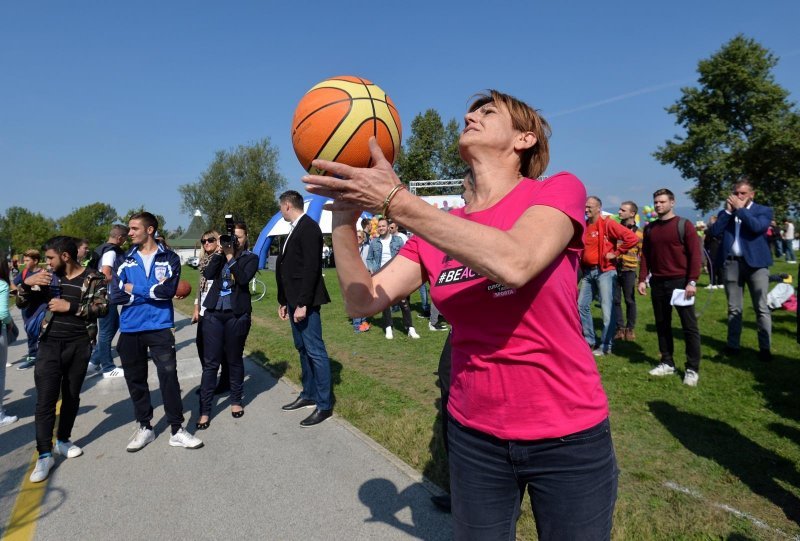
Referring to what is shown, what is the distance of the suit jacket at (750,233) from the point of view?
6621 millimetres

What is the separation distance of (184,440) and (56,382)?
1.29 m

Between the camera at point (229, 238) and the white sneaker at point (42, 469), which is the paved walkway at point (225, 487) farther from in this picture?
the camera at point (229, 238)

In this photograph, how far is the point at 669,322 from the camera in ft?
20.5

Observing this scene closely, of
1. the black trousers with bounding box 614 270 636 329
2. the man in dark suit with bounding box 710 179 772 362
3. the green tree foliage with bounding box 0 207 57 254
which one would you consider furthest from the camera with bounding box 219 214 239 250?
the green tree foliage with bounding box 0 207 57 254

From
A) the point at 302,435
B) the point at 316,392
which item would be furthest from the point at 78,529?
the point at 316,392

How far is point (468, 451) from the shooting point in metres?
1.76

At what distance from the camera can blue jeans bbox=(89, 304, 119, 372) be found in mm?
7535

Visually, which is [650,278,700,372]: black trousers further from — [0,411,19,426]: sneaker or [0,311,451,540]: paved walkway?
[0,411,19,426]: sneaker

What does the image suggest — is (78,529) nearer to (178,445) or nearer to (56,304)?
(178,445)

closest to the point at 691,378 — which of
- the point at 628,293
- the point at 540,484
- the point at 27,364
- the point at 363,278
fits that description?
the point at 628,293

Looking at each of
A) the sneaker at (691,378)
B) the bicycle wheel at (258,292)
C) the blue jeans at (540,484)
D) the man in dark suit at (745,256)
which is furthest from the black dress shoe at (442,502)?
the bicycle wheel at (258,292)

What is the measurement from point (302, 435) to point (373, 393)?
130 cm

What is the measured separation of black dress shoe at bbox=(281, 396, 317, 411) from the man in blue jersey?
1122 mm

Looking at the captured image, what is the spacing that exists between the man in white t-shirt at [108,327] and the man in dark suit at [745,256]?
894 cm
